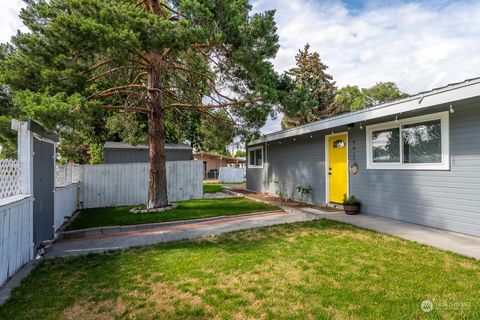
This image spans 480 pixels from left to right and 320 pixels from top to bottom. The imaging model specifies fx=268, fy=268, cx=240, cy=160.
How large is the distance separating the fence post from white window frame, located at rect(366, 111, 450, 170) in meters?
7.41

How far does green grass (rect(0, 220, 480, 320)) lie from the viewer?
264cm

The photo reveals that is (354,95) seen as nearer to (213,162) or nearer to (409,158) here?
(213,162)

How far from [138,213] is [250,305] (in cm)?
608

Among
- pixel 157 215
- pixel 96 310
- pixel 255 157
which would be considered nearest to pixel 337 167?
pixel 157 215

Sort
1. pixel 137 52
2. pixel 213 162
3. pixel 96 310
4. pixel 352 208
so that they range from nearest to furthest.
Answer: pixel 96 310
pixel 137 52
pixel 352 208
pixel 213 162

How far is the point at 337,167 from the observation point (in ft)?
27.3

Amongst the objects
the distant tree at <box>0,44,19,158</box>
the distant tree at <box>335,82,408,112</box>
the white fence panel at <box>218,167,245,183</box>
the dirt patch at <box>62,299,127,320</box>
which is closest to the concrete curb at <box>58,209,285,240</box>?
the dirt patch at <box>62,299,127,320</box>

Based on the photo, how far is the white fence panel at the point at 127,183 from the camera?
32.0ft

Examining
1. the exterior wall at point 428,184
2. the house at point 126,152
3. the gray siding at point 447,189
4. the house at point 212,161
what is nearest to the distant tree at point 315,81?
the house at point 212,161

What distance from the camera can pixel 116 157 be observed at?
41.4ft

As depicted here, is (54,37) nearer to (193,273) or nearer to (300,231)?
(193,273)

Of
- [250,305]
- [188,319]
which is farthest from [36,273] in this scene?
[250,305]

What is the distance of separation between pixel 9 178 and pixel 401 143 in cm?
756

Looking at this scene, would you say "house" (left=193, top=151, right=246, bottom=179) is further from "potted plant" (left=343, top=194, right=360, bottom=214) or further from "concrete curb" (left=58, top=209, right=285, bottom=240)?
"potted plant" (left=343, top=194, right=360, bottom=214)
